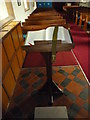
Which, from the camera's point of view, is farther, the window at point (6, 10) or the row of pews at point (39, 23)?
the row of pews at point (39, 23)

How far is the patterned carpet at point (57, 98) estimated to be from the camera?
4.69 feet

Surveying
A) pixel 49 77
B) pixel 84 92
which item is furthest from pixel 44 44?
pixel 84 92

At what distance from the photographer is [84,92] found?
5.48 feet

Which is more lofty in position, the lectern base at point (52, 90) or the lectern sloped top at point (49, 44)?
the lectern sloped top at point (49, 44)


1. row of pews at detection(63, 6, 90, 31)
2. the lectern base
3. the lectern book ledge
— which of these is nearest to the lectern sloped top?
the lectern book ledge

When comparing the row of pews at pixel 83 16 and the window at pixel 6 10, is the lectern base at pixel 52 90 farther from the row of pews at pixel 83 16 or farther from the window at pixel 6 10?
the row of pews at pixel 83 16

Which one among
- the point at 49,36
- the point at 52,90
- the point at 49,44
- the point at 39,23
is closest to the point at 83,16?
the point at 39,23

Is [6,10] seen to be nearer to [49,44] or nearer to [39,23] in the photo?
[39,23]

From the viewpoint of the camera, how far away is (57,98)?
5.25 feet

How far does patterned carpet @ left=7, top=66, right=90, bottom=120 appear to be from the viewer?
4.69 ft

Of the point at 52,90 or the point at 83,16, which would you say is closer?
the point at 52,90

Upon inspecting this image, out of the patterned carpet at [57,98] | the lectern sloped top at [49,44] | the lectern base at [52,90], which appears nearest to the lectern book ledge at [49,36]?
the lectern sloped top at [49,44]

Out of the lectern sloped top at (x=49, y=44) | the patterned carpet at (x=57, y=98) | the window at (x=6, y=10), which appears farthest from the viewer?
the window at (x=6, y=10)

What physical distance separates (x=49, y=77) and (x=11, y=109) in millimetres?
641
